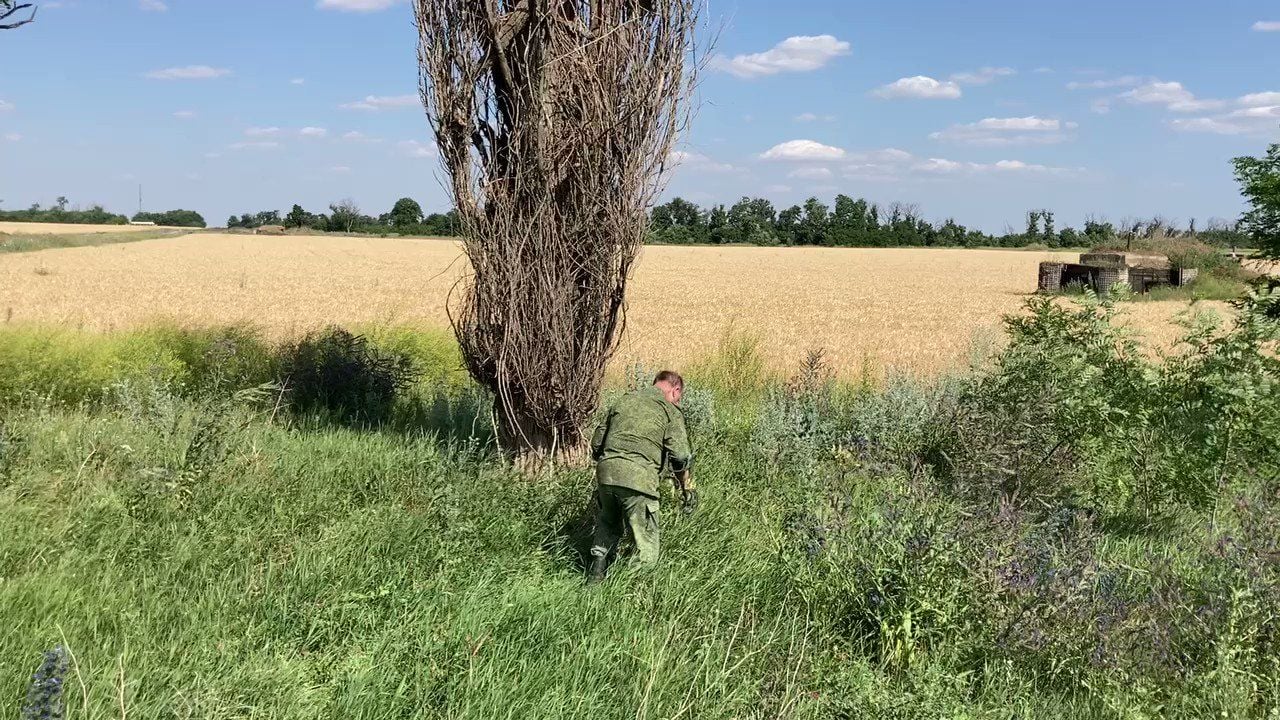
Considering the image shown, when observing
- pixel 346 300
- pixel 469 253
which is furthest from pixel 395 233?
pixel 469 253

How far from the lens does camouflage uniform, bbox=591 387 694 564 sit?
443cm

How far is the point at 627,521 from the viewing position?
4.55m

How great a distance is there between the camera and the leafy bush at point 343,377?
314 inches

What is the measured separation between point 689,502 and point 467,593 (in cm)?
160

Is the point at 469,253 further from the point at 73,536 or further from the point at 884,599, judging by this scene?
the point at 884,599

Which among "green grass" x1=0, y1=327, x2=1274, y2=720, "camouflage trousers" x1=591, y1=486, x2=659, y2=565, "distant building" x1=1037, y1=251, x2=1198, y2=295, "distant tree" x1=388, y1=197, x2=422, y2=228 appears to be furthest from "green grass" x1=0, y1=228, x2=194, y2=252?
"distant building" x1=1037, y1=251, x2=1198, y2=295

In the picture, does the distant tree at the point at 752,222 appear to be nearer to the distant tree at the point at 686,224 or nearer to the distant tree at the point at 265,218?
the distant tree at the point at 686,224

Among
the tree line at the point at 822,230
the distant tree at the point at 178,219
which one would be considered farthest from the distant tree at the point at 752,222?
the distant tree at the point at 178,219

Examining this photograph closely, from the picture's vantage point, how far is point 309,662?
11.2 feet

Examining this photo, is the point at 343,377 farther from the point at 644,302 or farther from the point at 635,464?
the point at 644,302

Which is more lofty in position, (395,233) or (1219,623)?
(395,233)

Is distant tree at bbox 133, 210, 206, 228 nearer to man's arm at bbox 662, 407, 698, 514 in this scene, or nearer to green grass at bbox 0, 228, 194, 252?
green grass at bbox 0, 228, 194, 252

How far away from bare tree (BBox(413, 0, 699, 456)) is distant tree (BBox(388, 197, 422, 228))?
82.4 meters

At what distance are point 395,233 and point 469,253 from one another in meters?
85.1
